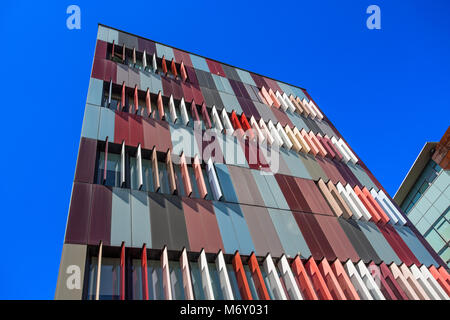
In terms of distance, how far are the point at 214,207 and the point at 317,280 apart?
5.31 metres

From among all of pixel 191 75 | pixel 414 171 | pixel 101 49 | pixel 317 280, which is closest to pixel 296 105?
pixel 191 75

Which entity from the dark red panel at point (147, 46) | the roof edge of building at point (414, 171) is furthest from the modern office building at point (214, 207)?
the roof edge of building at point (414, 171)

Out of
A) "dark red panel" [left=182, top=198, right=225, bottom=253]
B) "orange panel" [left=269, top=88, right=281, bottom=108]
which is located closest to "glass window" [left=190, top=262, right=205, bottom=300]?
"dark red panel" [left=182, top=198, right=225, bottom=253]

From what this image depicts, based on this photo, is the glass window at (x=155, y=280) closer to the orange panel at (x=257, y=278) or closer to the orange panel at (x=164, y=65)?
the orange panel at (x=257, y=278)

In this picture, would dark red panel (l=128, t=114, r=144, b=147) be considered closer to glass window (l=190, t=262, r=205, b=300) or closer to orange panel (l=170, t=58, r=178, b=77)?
glass window (l=190, t=262, r=205, b=300)

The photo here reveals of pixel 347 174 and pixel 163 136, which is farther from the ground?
pixel 163 136

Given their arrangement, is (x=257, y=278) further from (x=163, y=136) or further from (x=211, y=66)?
(x=211, y=66)

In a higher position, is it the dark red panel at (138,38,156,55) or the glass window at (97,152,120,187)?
the dark red panel at (138,38,156,55)

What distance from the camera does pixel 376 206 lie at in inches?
741

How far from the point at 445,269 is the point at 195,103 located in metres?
17.8

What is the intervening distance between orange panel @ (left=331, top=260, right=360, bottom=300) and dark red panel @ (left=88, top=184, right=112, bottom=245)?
9585 mm

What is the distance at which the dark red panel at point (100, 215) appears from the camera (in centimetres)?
1099

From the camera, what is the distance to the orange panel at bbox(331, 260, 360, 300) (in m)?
12.4
